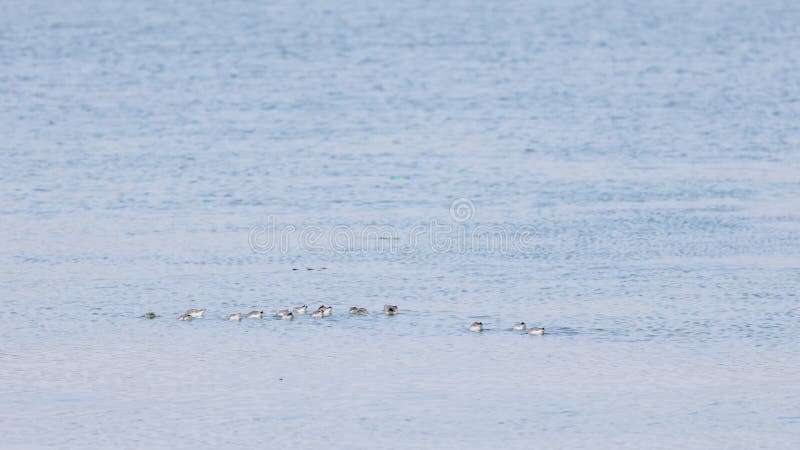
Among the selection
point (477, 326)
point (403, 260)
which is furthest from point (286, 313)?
point (403, 260)

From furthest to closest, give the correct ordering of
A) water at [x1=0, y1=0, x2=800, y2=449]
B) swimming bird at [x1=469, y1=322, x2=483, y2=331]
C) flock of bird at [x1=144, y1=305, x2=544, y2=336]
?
flock of bird at [x1=144, y1=305, x2=544, y2=336]
swimming bird at [x1=469, y1=322, x2=483, y2=331]
water at [x1=0, y1=0, x2=800, y2=449]

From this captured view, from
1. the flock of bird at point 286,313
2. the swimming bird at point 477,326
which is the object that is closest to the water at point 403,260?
the flock of bird at point 286,313

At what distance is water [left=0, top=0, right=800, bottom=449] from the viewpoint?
10.7 m

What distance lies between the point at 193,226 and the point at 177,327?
376 cm

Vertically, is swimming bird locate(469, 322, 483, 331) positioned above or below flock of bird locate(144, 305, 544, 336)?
below

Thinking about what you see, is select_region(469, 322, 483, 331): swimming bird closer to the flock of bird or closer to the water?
the water

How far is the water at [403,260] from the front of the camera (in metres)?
10.7

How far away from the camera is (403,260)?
15.1m

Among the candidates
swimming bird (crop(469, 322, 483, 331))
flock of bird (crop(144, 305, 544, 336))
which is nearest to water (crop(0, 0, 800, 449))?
flock of bird (crop(144, 305, 544, 336))

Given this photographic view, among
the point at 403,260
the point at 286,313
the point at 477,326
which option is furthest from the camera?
the point at 403,260

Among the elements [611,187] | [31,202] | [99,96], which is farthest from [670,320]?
[99,96]

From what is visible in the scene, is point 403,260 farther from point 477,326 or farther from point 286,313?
point 477,326

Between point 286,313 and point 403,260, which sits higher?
point 403,260

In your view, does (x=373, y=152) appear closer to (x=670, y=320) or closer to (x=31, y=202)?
(x=31, y=202)
